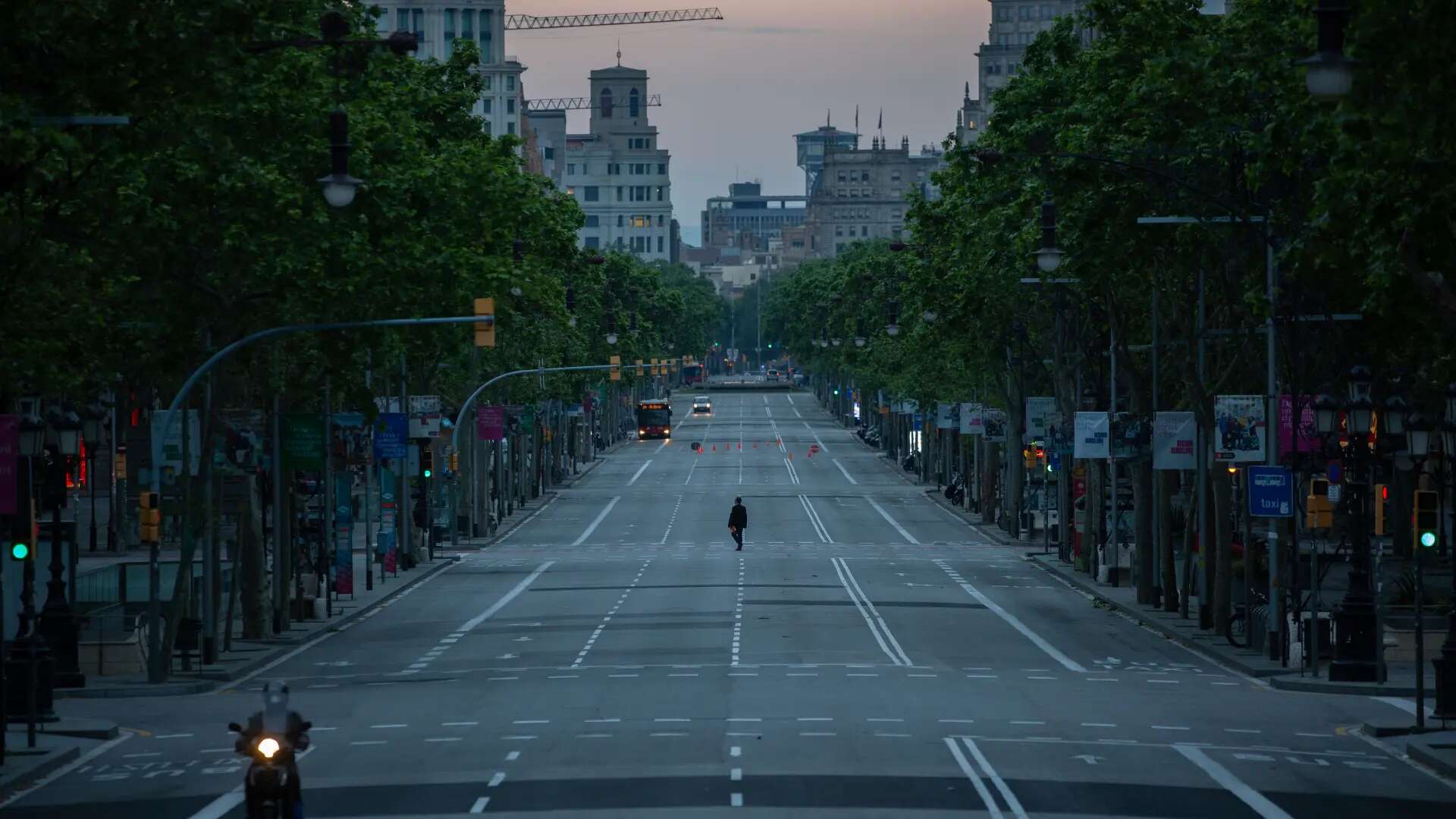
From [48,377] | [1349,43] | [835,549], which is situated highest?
[1349,43]

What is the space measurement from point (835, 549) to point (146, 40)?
56.1 metres

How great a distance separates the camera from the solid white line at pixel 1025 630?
4184 centimetres

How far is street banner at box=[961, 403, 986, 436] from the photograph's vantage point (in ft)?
271

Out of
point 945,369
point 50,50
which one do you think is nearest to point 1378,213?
point 50,50

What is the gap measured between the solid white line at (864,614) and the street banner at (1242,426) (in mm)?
6921

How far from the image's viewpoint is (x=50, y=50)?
23.4m

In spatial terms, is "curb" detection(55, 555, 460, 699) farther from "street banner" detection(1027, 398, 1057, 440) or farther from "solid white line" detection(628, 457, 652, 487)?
"solid white line" detection(628, 457, 652, 487)

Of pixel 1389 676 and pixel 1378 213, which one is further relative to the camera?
pixel 1389 676

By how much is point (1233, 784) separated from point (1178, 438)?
2313 cm

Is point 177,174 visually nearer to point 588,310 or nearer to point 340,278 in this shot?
point 340,278

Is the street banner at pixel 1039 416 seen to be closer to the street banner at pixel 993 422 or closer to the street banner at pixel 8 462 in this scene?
the street banner at pixel 993 422

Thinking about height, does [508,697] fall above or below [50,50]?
below

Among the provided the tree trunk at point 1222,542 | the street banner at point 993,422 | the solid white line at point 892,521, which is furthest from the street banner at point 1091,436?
the solid white line at point 892,521

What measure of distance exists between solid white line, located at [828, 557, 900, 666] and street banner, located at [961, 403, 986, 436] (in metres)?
11.4
